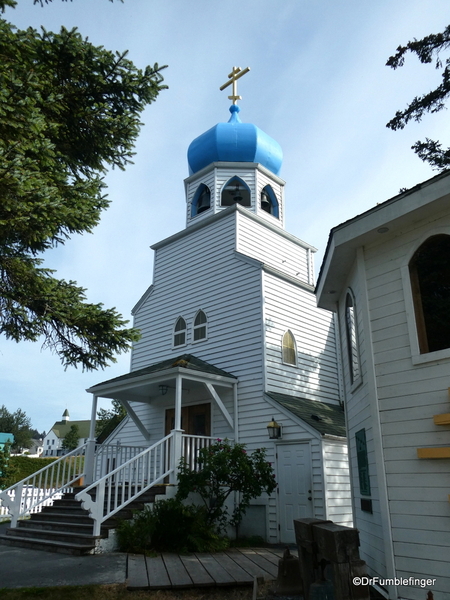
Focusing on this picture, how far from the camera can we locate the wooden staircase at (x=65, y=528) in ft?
28.7

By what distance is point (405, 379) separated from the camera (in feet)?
18.7

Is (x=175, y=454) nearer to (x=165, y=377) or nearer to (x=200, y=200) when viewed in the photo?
(x=165, y=377)

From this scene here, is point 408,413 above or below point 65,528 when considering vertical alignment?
above

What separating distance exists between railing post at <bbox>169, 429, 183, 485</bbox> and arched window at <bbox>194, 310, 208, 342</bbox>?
141 inches

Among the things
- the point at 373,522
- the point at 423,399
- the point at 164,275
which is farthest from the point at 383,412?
the point at 164,275

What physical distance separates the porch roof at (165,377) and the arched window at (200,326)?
0.60 metres

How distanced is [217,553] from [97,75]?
820 centimetres

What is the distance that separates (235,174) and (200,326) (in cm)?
545

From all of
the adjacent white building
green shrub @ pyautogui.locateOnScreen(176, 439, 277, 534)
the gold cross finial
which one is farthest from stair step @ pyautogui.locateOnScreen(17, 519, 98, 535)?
the gold cross finial

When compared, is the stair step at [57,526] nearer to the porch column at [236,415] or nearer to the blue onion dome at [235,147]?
the porch column at [236,415]

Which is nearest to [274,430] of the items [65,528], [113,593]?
[65,528]

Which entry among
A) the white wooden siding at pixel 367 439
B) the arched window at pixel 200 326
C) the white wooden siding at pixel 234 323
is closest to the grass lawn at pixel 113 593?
the white wooden siding at pixel 367 439

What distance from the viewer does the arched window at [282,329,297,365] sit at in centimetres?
1322

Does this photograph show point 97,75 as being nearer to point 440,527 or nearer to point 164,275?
point 440,527
